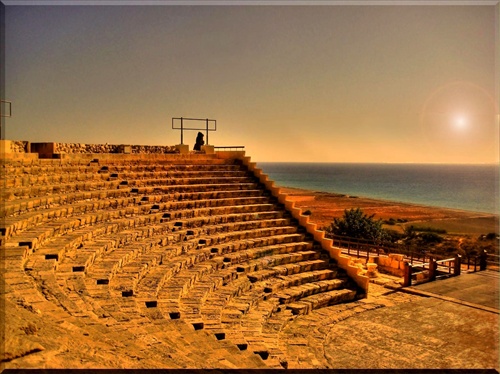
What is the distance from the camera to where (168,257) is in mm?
9219

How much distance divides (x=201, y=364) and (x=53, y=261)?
3.40 meters

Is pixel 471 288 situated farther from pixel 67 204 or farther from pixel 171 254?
pixel 67 204

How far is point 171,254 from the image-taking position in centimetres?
933

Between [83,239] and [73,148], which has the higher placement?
[73,148]

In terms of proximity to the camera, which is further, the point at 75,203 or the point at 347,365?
A: the point at 75,203

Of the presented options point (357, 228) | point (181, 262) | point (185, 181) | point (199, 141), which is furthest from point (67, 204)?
point (357, 228)

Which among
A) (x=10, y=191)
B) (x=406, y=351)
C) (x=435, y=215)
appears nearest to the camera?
(x=406, y=351)

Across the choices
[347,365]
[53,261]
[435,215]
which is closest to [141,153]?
[53,261]

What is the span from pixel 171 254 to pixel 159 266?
0.73 meters

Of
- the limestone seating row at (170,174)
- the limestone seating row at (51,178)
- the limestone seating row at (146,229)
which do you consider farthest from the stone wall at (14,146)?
the limestone seating row at (146,229)

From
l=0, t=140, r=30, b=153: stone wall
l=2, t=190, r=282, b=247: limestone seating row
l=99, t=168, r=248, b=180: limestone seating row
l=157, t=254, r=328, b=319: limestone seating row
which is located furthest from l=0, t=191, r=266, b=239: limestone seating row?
l=157, t=254, r=328, b=319: limestone seating row

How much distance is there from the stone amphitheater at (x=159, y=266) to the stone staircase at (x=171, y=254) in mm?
34

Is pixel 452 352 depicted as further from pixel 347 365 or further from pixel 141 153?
pixel 141 153

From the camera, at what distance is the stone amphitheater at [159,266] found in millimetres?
4379
